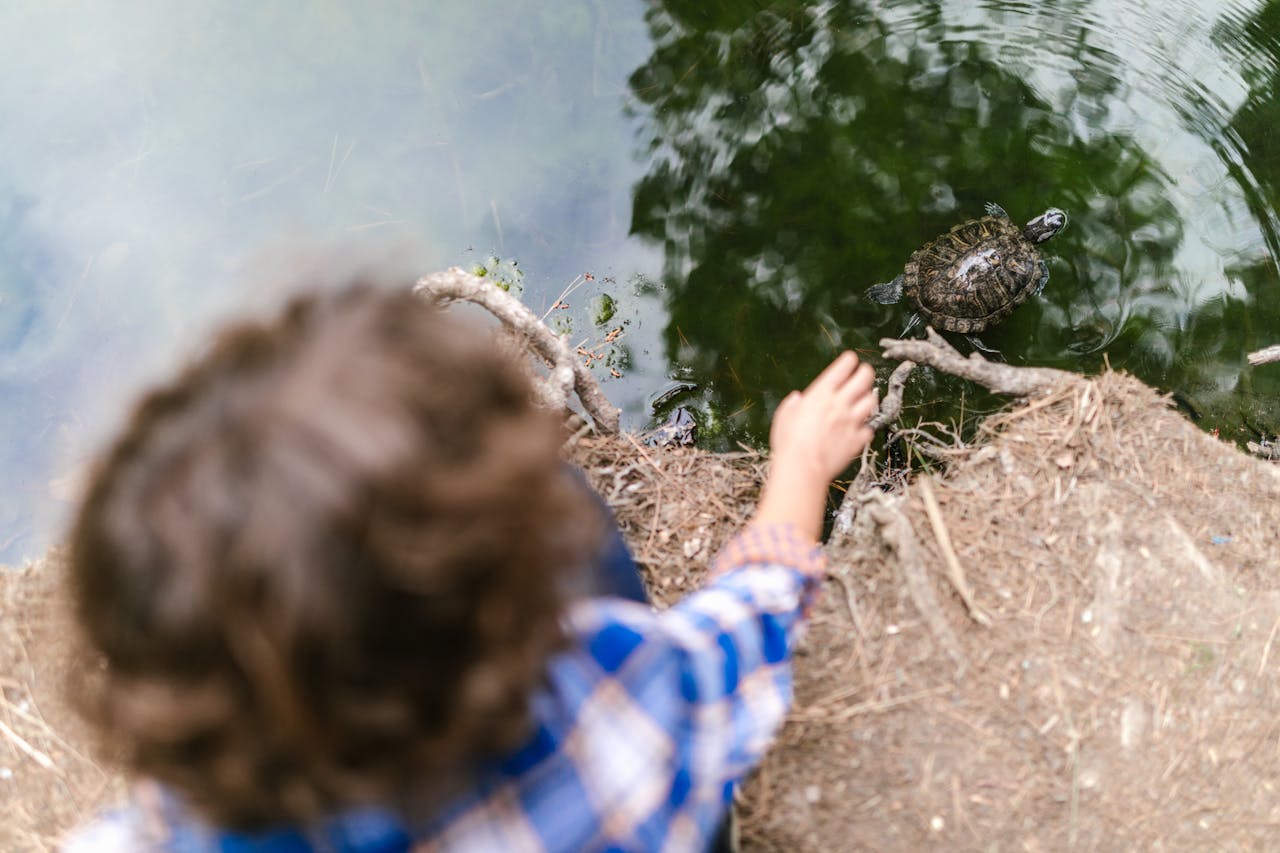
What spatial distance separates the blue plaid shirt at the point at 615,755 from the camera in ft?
3.15

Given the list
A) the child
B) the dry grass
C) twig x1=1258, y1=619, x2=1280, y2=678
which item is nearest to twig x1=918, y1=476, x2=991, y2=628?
the dry grass

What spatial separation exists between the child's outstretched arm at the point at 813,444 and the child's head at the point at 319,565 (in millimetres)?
979

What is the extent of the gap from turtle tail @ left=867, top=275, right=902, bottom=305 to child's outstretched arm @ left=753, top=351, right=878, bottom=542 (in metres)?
1.60

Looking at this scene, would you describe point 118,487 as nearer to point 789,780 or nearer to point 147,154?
point 789,780

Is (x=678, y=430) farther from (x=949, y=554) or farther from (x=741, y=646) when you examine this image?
(x=741, y=646)

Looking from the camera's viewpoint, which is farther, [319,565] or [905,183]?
[905,183]

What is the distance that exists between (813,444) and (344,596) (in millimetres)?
1379

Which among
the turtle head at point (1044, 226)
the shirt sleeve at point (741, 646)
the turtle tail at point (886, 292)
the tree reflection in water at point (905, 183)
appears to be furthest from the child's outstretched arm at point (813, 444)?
the turtle head at point (1044, 226)

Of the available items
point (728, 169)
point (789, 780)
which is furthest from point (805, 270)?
point (789, 780)

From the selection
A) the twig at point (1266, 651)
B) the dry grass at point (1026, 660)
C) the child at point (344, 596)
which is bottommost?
the twig at point (1266, 651)

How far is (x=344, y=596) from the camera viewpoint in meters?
0.74

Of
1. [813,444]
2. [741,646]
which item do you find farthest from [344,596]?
[813,444]

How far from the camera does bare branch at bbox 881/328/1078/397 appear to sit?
244 centimetres

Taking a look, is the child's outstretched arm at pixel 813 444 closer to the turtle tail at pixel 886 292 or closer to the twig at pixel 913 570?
the twig at pixel 913 570
